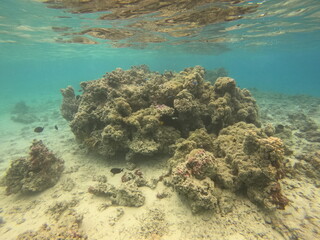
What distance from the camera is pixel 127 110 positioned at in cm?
743

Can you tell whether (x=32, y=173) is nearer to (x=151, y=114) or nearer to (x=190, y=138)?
(x=151, y=114)

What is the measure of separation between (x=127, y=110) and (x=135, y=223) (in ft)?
14.7

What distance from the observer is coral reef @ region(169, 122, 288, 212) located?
4328 millimetres

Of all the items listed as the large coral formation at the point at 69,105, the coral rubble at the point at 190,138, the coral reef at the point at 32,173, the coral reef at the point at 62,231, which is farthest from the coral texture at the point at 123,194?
the large coral formation at the point at 69,105

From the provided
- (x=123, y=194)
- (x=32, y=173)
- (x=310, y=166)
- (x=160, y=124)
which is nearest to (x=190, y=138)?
(x=160, y=124)

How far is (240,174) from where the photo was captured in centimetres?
465

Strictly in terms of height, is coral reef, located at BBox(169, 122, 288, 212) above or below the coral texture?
above

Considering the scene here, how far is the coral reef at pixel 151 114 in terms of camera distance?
693 cm

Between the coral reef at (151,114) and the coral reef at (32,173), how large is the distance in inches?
75.2

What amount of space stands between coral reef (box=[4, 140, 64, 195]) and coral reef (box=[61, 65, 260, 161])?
6.27ft

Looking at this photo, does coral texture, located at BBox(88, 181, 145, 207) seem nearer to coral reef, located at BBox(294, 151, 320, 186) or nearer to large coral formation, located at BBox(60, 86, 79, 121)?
coral reef, located at BBox(294, 151, 320, 186)

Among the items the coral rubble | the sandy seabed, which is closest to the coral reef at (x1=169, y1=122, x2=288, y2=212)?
the coral rubble

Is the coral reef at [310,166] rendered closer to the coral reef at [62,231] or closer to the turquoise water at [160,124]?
the turquoise water at [160,124]

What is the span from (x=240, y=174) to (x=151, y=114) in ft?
13.5
